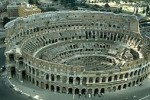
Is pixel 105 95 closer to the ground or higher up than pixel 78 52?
closer to the ground

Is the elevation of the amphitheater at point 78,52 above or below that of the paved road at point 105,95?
above

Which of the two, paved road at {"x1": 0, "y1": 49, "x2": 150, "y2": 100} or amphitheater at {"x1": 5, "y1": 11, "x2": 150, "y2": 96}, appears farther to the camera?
amphitheater at {"x1": 5, "y1": 11, "x2": 150, "y2": 96}

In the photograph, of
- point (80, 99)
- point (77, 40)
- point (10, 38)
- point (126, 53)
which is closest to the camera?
point (80, 99)

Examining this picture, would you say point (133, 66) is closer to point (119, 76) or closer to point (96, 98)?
point (119, 76)

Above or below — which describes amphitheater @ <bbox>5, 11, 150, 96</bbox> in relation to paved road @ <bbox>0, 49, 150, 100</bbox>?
above

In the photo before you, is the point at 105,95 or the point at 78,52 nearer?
the point at 105,95

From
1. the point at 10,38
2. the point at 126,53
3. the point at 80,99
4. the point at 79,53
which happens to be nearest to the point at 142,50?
the point at 126,53

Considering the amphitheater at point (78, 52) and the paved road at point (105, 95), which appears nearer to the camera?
the paved road at point (105, 95)

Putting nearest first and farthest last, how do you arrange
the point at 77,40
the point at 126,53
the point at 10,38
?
the point at 10,38 → the point at 126,53 → the point at 77,40
